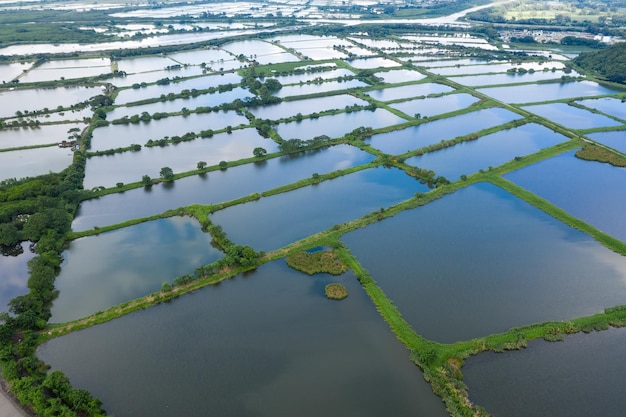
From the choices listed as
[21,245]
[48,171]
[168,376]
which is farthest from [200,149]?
[168,376]

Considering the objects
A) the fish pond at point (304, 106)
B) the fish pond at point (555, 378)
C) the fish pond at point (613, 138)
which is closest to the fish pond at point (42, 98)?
A: the fish pond at point (304, 106)

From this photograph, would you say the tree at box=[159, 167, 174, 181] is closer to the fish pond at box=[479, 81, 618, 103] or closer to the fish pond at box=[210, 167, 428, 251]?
the fish pond at box=[210, 167, 428, 251]

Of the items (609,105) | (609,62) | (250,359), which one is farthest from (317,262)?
(609,62)

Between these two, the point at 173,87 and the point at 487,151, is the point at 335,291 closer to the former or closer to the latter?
the point at 487,151

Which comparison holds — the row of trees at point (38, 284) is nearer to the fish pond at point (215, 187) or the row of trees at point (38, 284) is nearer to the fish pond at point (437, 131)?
the fish pond at point (215, 187)

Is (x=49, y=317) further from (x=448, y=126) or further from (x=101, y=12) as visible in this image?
(x=101, y=12)
